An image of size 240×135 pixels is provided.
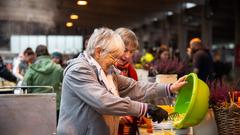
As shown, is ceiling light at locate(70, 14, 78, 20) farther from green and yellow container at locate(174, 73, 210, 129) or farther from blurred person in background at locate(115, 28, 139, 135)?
green and yellow container at locate(174, 73, 210, 129)

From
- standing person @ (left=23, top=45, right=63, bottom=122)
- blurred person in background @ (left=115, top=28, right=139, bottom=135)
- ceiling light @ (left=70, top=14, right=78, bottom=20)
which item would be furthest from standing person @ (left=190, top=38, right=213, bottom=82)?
ceiling light @ (left=70, top=14, right=78, bottom=20)

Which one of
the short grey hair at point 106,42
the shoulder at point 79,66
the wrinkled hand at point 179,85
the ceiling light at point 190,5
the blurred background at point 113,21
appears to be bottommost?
the wrinkled hand at point 179,85

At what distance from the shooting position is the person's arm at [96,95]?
204 centimetres

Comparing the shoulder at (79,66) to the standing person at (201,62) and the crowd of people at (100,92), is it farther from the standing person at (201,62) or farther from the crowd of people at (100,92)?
the standing person at (201,62)

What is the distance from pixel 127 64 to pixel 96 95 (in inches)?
41.2

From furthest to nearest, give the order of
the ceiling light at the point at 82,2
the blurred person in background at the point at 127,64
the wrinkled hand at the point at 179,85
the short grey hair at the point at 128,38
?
the ceiling light at the point at 82,2 → the short grey hair at the point at 128,38 → the blurred person in background at the point at 127,64 → the wrinkled hand at the point at 179,85

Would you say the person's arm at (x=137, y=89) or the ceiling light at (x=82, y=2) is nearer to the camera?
the person's arm at (x=137, y=89)

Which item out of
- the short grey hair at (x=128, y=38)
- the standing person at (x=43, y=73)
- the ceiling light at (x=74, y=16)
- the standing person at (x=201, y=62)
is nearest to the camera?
the short grey hair at (x=128, y=38)

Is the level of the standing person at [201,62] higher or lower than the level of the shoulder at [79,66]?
lower

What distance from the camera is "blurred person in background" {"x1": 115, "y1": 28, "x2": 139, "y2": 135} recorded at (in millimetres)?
2754

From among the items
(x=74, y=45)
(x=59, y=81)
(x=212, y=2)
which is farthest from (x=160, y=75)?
(x=74, y=45)

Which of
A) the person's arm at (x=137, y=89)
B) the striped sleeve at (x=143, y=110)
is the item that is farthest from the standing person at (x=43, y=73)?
the striped sleeve at (x=143, y=110)

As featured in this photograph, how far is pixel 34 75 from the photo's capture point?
199 inches

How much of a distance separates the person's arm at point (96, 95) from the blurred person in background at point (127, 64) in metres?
0.56
